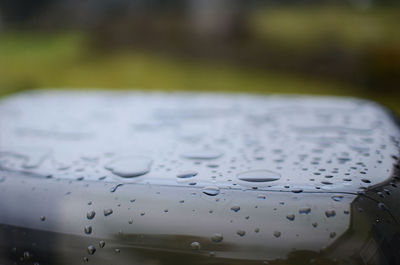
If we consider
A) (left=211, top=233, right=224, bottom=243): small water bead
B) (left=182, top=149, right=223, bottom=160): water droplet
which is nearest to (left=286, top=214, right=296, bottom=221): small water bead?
(left=211, top=233, right=224, bottom=243): small water bead

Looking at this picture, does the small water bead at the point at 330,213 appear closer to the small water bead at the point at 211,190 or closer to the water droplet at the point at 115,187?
the small water bead at the point at 211,190

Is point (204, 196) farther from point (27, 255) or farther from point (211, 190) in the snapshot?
point (27, 255)

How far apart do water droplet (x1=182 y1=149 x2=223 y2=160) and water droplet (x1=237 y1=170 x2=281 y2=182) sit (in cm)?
12

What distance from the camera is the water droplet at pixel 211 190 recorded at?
2.29 ft

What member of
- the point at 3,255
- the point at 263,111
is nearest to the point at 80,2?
the point at 263,111

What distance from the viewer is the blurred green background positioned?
404cm

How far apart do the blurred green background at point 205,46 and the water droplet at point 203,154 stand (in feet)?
10.1

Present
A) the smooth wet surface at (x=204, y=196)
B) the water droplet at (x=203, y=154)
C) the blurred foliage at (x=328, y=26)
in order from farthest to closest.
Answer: the blurred foliage at (x=328, y=26) < the water droplet at (x=203, y=154) < the smooth wet surface at (x=204, y=196)

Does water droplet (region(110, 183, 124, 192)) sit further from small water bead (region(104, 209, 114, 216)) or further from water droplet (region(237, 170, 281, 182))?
water droplet (region(237, 170, 281, 182))

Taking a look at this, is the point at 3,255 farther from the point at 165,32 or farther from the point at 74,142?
the point at 165,32

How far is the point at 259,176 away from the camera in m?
0.75

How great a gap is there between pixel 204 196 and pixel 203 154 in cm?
20

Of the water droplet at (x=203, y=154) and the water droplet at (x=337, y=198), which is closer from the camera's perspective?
the water droplet at (x=337, y=198)

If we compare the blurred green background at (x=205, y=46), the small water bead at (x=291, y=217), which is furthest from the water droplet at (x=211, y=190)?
the blurred green background at (x=205, y=46)
